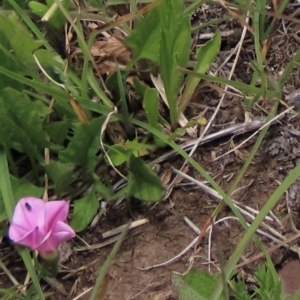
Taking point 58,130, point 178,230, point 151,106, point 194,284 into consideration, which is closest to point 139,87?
point 151,106

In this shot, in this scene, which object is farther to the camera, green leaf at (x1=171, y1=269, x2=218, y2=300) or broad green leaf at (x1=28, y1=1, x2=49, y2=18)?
broad green leaf at (x1=28, y1=1, x2=49, y2=18)

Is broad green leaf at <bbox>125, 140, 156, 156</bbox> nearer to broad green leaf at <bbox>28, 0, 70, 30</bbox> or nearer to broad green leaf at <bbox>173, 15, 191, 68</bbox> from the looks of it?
broad green leaf at <bbox>173, 15, 191, 68</bbox>

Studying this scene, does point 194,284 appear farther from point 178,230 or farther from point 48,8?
point 48,8

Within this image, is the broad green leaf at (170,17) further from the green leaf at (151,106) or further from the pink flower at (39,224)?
the pink flower at (39,224)

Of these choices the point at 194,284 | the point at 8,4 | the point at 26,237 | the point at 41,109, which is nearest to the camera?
the point at 26,237

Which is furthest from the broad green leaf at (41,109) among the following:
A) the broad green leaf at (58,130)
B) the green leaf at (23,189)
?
the green leaf at (23,189)

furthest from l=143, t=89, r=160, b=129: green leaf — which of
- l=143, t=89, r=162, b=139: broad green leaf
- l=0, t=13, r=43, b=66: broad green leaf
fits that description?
l=0, t=13, r=43, b=66: broad green leaf

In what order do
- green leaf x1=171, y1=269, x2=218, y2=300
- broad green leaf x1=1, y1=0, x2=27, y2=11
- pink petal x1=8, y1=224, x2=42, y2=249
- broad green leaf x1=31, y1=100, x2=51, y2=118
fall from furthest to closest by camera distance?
broad green leaf x1=1, y1=0, x2=27, y2=11, broad green leaf x1=31, y1=100, x2=51, y2=118, green leaf x1=171, y1=269, x2=218, y2=300, pink petal x1=8, y1=224, x2=42, y2=249
